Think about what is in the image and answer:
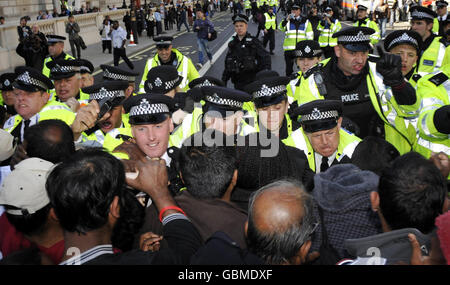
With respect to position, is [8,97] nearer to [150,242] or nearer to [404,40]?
[150,242]

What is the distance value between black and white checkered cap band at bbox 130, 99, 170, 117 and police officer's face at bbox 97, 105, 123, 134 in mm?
576

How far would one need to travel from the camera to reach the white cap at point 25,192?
2.29 m

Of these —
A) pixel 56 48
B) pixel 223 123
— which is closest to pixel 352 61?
pixel 223 123

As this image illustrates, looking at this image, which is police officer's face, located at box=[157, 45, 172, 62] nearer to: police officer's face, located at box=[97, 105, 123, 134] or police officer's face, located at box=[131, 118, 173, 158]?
police officer's face, located at box=[97, 105, 123, 134]

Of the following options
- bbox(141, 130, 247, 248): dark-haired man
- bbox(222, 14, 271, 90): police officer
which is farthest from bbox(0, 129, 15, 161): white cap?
bbox(222, 14, 271, 90): police officer

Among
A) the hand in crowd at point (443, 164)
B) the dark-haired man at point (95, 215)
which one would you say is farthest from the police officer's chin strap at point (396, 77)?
the dark-haired man at point (95, 215)

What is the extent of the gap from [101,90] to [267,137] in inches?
83.9

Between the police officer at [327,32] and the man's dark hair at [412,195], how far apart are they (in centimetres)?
847

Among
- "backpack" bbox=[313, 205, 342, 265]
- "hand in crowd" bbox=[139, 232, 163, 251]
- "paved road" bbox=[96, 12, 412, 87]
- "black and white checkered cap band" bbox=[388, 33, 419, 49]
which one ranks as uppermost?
"black and white checkered cap band" bbox=[388, 33, 419, 49]

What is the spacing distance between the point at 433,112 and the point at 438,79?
19.5 inches

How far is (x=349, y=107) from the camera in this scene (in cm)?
488

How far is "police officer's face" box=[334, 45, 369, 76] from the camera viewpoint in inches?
191
